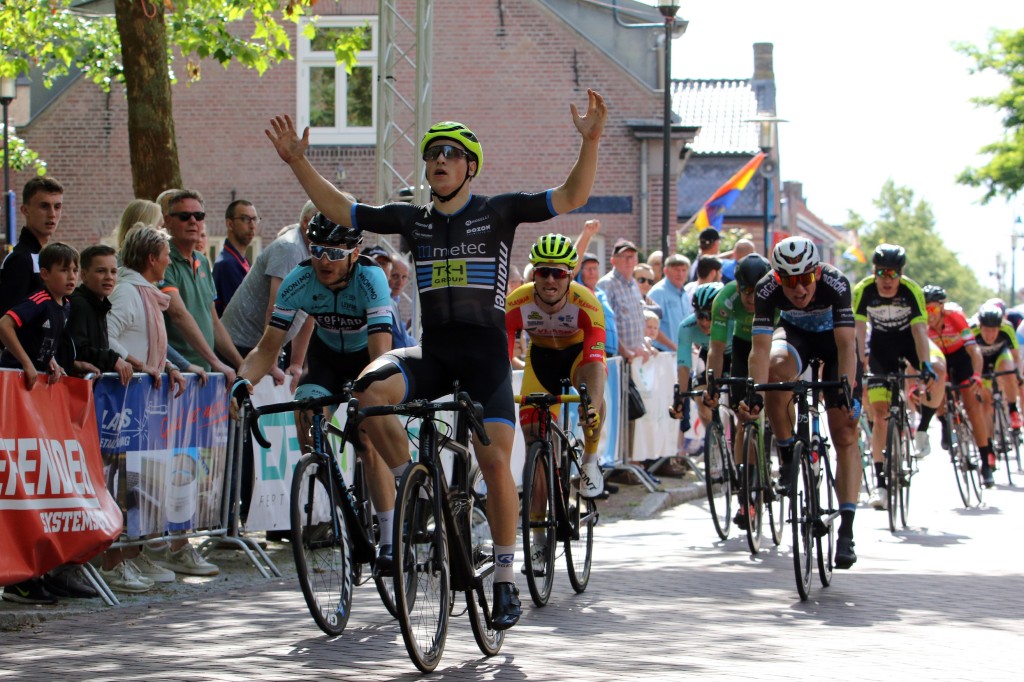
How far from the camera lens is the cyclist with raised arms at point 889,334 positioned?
12625mm

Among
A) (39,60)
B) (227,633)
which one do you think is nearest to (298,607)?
(227,633)

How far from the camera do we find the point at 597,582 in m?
9.52

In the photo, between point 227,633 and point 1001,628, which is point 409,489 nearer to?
point 227,633

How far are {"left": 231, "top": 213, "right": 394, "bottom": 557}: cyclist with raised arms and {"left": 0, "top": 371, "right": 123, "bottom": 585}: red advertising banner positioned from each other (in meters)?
1.17

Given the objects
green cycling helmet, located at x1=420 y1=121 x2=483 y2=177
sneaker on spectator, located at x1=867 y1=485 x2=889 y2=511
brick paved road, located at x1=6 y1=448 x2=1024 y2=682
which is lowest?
brick paved road, located at x1=6 y1=448 x2=1024 y2=682

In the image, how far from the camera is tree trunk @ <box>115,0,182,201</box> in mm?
14336

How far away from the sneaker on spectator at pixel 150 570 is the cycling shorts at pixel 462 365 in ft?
9.23

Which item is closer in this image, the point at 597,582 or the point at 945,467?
the point at 597,582

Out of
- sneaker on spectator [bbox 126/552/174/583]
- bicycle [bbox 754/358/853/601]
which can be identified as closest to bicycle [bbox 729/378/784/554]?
bicycle [bbox 754/358/853/601]

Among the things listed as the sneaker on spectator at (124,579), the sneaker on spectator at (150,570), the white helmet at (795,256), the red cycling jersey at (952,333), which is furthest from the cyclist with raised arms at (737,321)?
the red cycling jersey at (952,333)

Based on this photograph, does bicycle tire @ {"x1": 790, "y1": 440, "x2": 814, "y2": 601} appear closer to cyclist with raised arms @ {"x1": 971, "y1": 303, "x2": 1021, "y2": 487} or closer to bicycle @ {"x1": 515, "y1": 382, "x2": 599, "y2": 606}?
bicycle @ {"x1": 515, "y1": 382, "x2": 599, "y2": 606}

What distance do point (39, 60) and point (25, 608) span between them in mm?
16005

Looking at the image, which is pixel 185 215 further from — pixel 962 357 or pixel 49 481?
pixel 962 357

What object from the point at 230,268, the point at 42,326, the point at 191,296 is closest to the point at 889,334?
the point at 230,268
